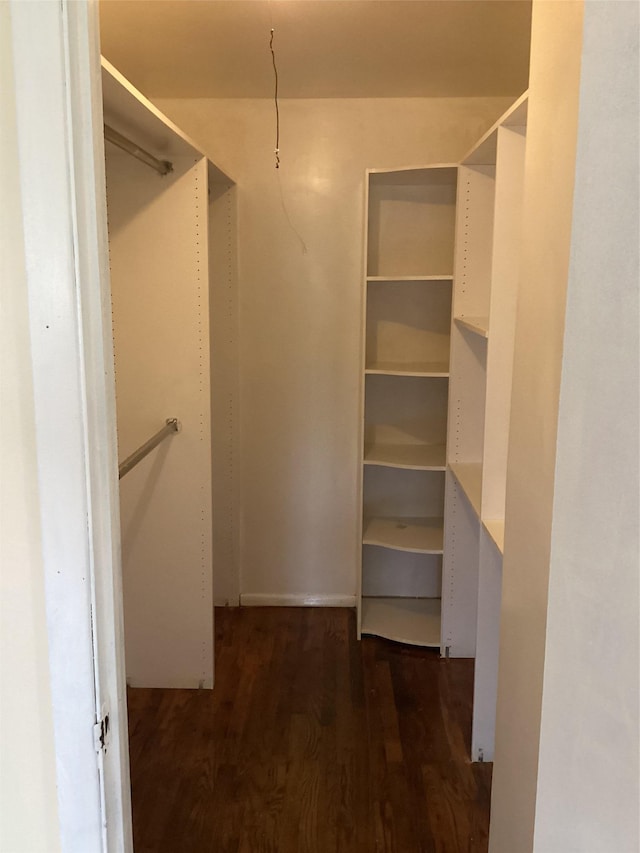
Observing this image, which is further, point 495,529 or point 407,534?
point 407,534

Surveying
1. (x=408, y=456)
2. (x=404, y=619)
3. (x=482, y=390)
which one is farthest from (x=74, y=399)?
(x=404, y=619)

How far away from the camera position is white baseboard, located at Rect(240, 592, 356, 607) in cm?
358

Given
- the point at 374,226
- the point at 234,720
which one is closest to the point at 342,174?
the point at 374,226

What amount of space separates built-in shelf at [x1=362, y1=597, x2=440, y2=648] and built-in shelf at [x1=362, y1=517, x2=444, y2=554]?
0.35 meters

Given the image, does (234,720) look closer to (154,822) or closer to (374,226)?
(154,822)

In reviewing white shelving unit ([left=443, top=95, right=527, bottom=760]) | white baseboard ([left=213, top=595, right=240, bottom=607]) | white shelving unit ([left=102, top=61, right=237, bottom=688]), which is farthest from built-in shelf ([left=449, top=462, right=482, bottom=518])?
white baseboard ([left=213, top=595, right=240, bottom=607])

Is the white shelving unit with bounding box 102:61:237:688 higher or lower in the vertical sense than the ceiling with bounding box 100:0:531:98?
lower

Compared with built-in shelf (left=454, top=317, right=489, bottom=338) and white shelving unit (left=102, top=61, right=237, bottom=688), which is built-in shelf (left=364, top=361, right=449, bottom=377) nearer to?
built-in shelf (left=454, top=317, right=489, bottom=338)

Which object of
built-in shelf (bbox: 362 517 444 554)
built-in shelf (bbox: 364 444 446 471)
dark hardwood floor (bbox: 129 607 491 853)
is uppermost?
built-in shelf (bbox: 364 444 446 471)

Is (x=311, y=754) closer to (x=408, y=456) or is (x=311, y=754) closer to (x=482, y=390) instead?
(x=408, y=456)

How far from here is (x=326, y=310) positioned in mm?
3324

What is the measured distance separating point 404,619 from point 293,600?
591mm

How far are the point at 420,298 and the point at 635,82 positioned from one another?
265cm

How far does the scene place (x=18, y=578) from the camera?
0.99m
